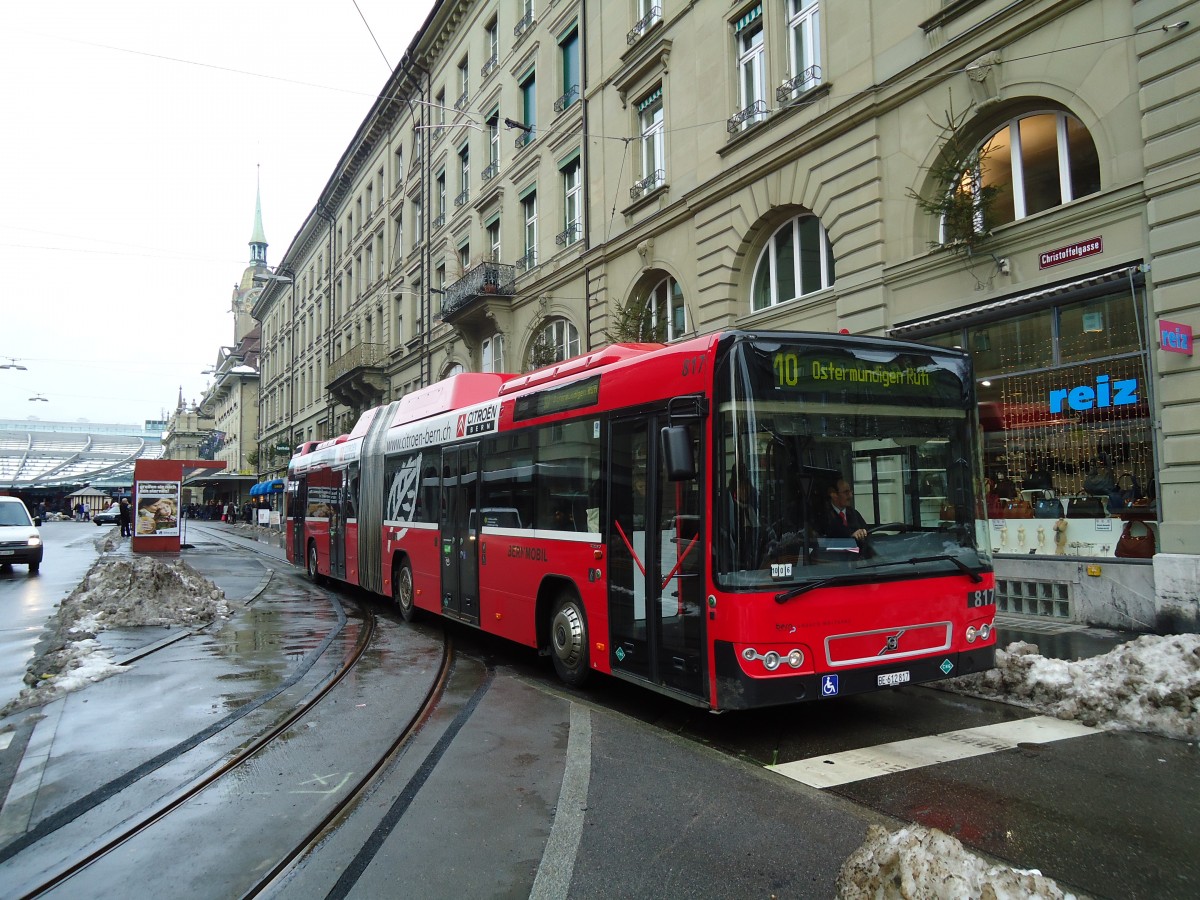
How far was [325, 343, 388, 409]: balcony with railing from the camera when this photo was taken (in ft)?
122

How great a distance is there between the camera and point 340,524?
614 inches

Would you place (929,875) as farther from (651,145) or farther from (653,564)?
(651,145)

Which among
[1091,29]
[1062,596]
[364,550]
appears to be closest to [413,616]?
[364,550]

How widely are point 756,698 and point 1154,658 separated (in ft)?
11.3

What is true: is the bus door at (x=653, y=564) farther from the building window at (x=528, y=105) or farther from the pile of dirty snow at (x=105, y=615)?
the building window at (x=528, y=105)

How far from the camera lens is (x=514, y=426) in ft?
28.7

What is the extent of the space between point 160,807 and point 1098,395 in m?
10.8

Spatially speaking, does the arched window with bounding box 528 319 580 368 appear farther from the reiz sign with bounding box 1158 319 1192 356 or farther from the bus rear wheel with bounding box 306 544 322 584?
the reiz sign with bounding box 1158 319 1192 356

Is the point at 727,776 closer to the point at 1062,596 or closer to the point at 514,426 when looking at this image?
the point at 514,426

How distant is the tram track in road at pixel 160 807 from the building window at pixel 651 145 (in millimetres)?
14668

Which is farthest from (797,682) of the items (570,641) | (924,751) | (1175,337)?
(1175,337)

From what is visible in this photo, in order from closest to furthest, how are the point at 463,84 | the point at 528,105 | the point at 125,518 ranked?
the point at 528,105, the point at 463,84, the point at 125,518

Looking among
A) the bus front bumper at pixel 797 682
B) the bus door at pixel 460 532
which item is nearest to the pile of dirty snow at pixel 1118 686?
the bus front bumper at pixel 797 682

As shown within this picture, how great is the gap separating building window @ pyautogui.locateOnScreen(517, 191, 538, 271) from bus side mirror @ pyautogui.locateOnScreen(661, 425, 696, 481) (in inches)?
780
